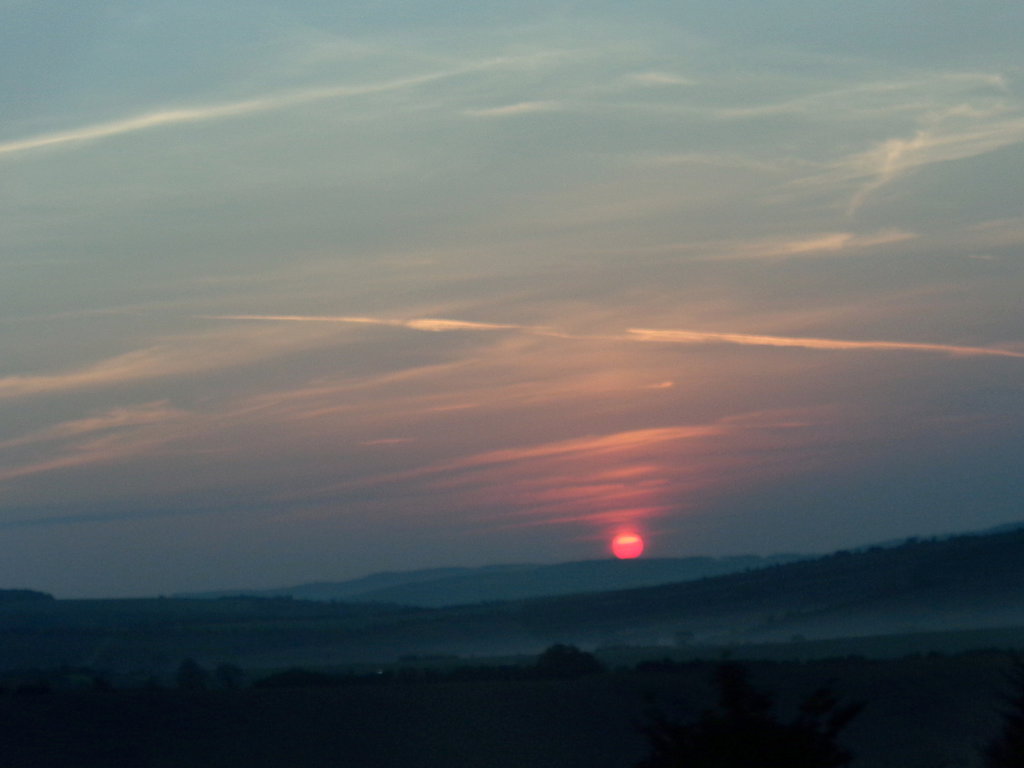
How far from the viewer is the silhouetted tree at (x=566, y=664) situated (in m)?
51.1

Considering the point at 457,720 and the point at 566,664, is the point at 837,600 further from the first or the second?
the point at 457,720

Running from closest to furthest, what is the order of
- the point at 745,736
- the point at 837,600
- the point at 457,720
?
the point at 745,736 → the point at 457,720 → the point at 837,600

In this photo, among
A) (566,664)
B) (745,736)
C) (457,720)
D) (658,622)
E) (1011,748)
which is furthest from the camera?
(658,622)

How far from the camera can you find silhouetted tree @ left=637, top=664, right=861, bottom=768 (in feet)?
48.3

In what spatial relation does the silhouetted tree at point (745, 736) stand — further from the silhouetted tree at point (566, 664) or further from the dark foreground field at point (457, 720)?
the silhouetted tree at point (566, 664)

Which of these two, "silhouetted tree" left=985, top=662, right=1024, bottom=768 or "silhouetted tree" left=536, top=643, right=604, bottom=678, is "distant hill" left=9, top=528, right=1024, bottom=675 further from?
"silhouetted tree" left=985, top=662, right=1024, bottom=768

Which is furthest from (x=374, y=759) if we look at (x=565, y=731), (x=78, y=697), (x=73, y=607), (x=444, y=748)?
(x=73, y=607)

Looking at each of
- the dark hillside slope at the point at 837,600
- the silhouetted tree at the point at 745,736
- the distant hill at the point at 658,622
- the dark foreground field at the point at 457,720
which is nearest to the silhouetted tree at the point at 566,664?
the dark foreground field at the point at 457,720

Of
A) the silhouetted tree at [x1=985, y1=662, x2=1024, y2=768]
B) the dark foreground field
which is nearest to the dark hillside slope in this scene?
the dark foreground field

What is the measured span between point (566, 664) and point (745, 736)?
129 feet

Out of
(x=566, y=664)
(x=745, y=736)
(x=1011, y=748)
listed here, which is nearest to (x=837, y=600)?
(x=566, y=664)

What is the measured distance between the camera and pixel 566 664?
53.4 meters

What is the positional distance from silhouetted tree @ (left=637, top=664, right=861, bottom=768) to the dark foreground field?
20.2 meters

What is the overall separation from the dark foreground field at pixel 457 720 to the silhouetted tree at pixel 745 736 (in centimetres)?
2021
